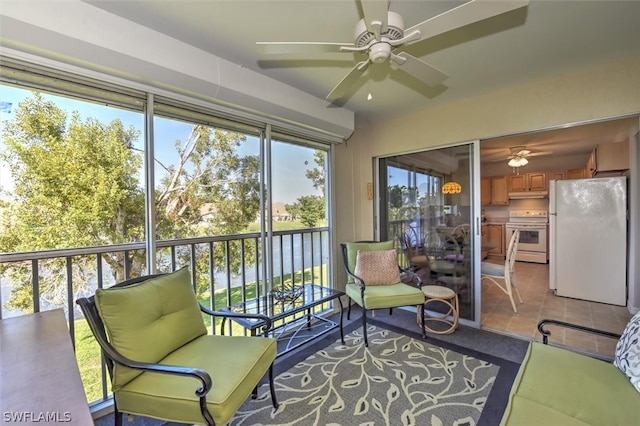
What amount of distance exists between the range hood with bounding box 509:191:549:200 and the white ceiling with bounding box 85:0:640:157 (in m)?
4.70

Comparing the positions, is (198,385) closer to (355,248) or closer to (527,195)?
(355,248)

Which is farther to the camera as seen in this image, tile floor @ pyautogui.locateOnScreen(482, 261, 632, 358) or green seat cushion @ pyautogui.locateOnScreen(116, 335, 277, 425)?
tile floor @ pyautogui.locateOnScreen(482, 261, 632, 358)

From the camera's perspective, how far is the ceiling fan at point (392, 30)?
1.17 meters

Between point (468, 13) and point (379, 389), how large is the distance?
93.5 inches

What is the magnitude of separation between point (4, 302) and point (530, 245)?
7.99 meters

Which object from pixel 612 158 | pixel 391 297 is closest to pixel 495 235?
pixel 612 158

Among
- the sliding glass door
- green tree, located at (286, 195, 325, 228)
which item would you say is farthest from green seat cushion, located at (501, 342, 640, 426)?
green tree, located at (286, 195, 325, 228)

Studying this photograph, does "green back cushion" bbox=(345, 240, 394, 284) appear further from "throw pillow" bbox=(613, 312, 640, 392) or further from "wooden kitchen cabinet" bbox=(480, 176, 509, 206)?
"wooden kitchen cabinet" bbox=(480, 176, 509, 206)

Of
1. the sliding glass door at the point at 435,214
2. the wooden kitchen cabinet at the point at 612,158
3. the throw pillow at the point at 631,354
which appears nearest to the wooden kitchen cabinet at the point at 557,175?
the wooden kitchen cabinet at the point at 612,158

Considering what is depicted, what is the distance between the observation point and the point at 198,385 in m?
1.36

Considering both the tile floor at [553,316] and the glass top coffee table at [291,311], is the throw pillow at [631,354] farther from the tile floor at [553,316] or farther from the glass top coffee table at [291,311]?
the glass top coffee table at [291,311]

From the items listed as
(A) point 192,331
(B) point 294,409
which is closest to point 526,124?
(B) point 294,409

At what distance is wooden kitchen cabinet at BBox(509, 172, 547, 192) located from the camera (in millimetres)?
6082

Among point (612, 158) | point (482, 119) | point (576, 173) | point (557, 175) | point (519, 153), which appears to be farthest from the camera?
point (557, 175)
